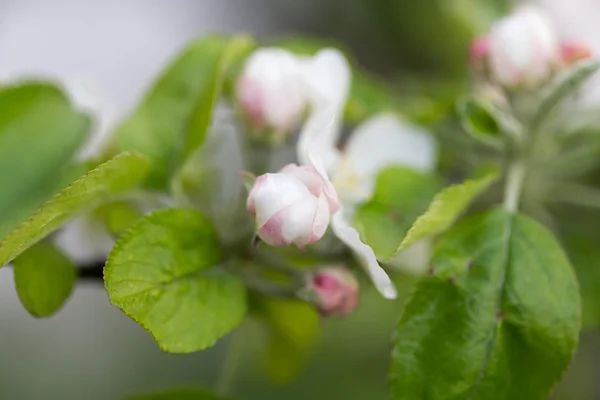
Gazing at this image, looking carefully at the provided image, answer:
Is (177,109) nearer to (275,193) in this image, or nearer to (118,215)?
(118,215)

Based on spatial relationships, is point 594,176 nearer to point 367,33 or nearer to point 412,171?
point 412,171

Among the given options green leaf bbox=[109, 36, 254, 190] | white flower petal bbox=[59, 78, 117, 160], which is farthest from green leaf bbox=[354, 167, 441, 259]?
white flower petal bbox=[59, 78, 117, 160]

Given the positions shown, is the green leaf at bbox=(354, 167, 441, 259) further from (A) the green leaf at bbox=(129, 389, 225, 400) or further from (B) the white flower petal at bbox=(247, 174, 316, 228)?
(A) the green leaf at bbox=(129, 389, 225, 400)

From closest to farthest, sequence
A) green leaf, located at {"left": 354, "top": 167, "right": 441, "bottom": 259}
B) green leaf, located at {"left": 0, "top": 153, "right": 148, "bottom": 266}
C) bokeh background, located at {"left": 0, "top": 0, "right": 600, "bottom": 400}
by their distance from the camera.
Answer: green leaf, located at {"left": 0, "top": 153, "right": 148, "bottom": 266} → green leaf, located at {"left": 354, "top": 167, "right": 441, "bottom": 259} → bokeh background, located at {"left": 0, "top": 0, "right": 600, "bottom": 400}

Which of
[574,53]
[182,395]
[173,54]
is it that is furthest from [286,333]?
[173,54]

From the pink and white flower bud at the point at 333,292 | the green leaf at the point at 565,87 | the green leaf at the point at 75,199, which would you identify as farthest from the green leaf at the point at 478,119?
the green leaf at the point at 75,199

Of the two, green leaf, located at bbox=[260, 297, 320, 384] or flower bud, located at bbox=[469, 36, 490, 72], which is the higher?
flower bud, located at bbox=[469, 36, 490, 72]
